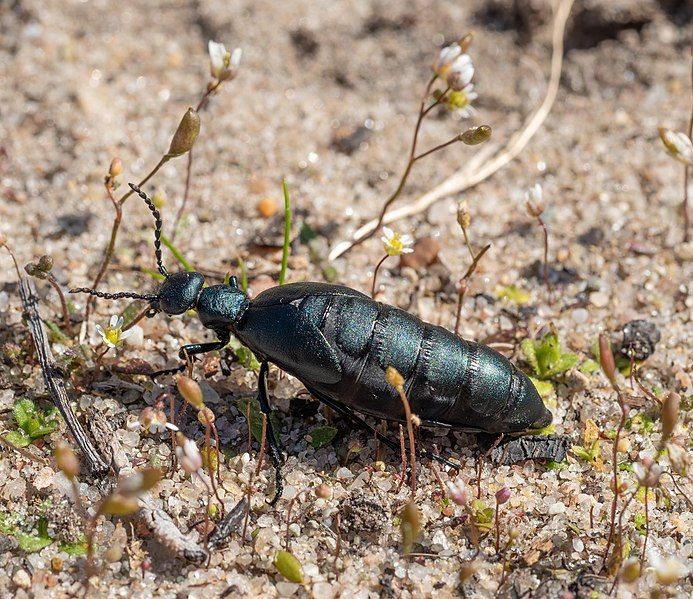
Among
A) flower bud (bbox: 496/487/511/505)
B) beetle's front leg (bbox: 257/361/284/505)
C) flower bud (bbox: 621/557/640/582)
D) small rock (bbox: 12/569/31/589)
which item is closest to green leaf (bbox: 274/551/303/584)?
beetle's front leg (bbox: 257/361/284/505)

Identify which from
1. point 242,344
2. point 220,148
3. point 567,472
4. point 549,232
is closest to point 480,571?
point 567,472

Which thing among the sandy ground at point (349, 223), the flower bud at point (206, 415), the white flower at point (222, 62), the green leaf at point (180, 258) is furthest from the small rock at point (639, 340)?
the white flower at point (222, 62)

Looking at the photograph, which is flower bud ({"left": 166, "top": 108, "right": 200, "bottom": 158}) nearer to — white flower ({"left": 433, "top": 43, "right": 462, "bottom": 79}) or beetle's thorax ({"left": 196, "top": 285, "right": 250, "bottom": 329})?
beetle's thorax ({"left": 196, "top": 285, "right": 250, "bottom": 329})

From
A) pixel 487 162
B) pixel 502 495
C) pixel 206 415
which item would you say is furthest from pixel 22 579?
pixel 487 162

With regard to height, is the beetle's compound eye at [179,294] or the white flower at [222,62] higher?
the white flower at [222,62]

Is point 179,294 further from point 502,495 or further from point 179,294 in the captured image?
point 502,495

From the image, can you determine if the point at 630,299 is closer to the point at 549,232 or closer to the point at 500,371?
the point at 549,232

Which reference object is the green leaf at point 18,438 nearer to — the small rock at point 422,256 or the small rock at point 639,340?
the small rock at point 422,256
